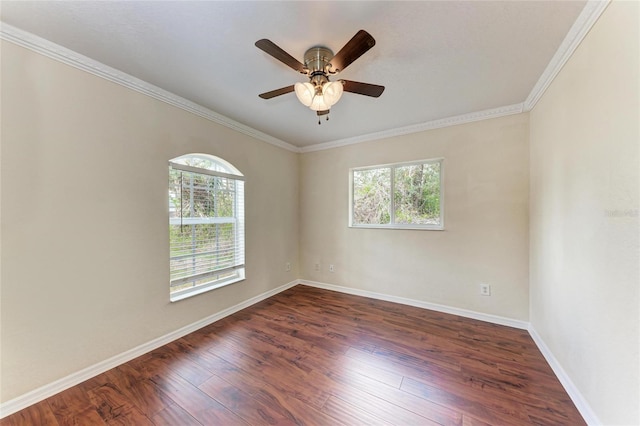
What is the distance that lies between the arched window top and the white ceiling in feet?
2.03

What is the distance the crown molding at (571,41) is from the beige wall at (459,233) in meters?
0.63

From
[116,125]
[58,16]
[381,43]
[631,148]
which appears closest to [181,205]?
[116,125]

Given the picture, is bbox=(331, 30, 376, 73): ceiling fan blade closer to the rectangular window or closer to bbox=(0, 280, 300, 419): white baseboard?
the rectangular window

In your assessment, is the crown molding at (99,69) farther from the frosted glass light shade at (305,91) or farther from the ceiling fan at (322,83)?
the frosted glass light shade at (305,91)

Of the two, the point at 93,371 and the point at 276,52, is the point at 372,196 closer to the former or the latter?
the point at 276,52

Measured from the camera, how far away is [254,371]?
6.28ft

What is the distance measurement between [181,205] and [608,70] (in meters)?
3.39

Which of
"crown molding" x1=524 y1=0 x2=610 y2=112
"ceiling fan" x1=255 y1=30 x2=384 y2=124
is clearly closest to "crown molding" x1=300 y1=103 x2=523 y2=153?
"crown molding" x1=524 y1=0 x2=610 y2=112

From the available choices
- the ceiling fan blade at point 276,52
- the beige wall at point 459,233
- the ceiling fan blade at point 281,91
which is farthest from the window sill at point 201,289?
the ceiling fan blade at point 276,52

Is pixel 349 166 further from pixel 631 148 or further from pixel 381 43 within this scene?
pixel 631 148

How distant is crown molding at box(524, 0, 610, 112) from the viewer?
1.32 metres

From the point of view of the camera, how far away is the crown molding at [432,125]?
266 centimetres

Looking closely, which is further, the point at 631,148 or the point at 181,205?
the point at 181,205

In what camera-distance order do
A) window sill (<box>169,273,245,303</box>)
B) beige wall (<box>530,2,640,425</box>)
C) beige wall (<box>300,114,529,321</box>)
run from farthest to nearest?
beige wall (<box>300,114,529,321</box>), window sill (<box>169,273,245,303</box>), beige wall (<box>530,2,640,425</box>)
